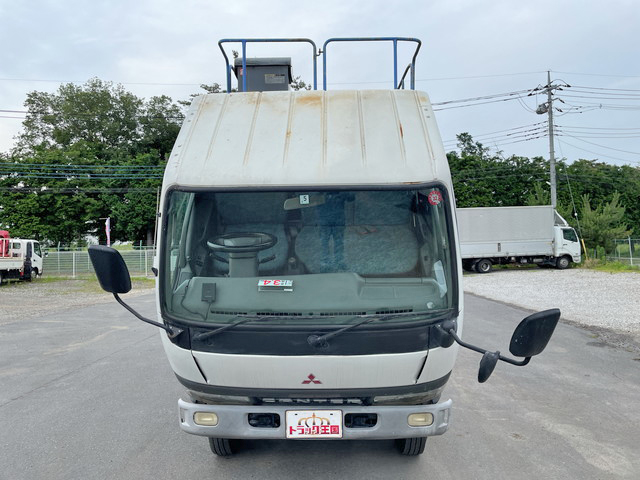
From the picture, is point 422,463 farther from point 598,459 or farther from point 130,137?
point 130,137

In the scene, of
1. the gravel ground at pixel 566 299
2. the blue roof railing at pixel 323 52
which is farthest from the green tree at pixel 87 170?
the blue roof railing at pixel 323 52

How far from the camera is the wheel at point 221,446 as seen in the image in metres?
3.71

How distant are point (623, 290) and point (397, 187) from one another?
52.8 ft

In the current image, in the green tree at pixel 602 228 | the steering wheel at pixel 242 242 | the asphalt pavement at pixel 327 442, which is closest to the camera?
the steering wheel at pixel 242 242

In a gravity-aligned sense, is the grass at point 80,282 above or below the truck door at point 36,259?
below

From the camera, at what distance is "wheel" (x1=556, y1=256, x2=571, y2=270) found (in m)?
27.9

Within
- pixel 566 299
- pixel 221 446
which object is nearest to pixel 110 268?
pixel 221 446

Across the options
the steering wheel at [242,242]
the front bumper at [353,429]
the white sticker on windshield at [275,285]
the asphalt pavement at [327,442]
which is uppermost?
the steering wheel at [242,242]

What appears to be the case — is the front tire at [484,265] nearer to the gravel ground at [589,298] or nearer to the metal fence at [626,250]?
the gravel ground at [589,298]

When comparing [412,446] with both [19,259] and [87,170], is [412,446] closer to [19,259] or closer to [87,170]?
[19,259]

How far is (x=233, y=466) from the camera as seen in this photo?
3.69 meters

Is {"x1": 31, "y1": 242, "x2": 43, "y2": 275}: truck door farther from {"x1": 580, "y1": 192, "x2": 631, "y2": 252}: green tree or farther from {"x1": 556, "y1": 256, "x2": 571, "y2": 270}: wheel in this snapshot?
{"x1": 580, "y1": 192, "x2": 631, "y2": 252}: green tree

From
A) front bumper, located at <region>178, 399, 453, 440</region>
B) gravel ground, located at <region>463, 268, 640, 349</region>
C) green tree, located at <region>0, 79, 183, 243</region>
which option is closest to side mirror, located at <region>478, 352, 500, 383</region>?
front bumper, located at <region>178, 399, 453, 440</region>

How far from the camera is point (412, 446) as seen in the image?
3.73 metres
